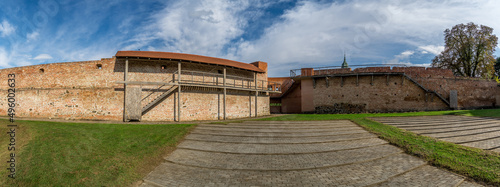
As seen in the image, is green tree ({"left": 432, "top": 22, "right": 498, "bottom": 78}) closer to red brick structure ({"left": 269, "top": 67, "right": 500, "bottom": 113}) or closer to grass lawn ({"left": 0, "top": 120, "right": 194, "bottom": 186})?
red brick structure ({"left": 269, "top": 67, "right": 500, "bottom": 113})

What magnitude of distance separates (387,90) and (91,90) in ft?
87.3

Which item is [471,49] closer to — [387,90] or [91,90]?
[387,90]

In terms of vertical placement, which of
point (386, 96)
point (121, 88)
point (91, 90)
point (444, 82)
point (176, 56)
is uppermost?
point (176, 56)

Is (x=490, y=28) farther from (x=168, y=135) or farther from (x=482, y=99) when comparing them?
(x=168, y=135)

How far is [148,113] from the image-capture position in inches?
539

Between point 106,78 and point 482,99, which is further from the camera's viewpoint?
point 482,99

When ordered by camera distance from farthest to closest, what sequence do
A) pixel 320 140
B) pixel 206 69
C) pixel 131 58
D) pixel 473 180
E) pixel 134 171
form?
1. pixel 206 69
2. pixel 131 58
3. pixel 320 140
4. pixel 134 171
5. pixel 473 180

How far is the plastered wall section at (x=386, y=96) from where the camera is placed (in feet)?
62.8

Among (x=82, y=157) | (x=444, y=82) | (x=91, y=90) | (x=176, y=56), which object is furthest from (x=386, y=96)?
(x=91, y=90)

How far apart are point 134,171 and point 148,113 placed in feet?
32.8

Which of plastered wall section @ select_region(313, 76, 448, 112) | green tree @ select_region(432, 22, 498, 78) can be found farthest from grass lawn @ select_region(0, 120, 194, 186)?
green tree @ select_region(432, 22, 498, 78)

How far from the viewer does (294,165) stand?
5.18 meters

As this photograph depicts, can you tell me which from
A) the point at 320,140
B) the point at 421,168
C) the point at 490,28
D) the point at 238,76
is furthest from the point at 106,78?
the point at 490,28

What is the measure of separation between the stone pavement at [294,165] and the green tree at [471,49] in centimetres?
2823
